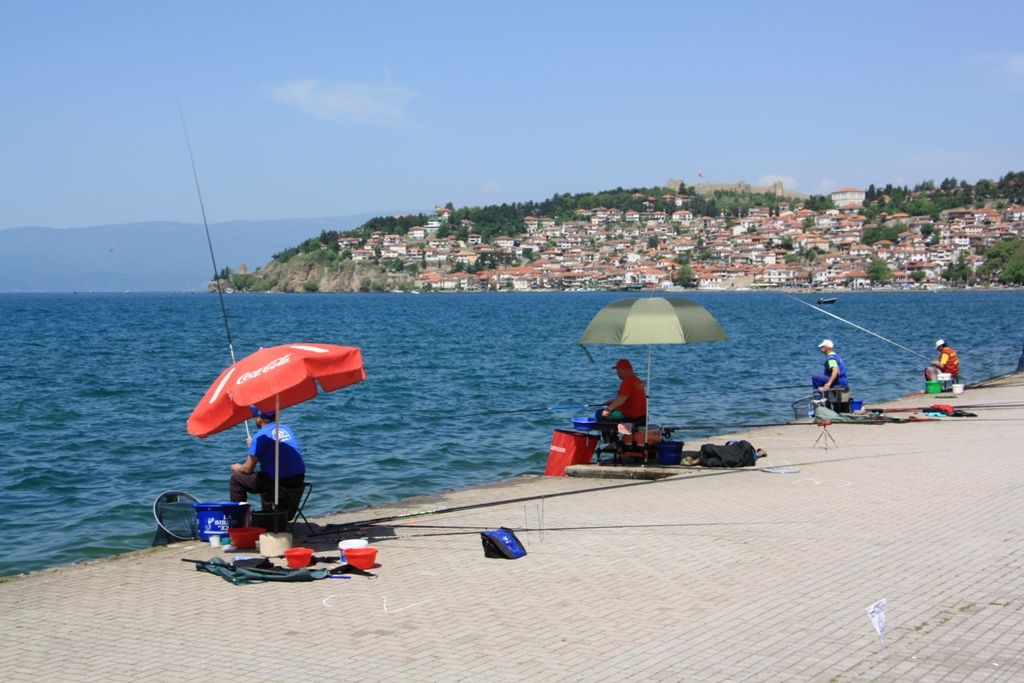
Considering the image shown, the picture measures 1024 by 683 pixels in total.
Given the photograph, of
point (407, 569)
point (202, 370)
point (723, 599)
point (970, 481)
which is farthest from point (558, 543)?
point (202, 370)

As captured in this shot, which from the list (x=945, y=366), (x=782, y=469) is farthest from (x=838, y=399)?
(x=945, y=366)

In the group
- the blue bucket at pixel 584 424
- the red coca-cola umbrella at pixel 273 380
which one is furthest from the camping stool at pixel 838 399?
the red coca-cola umbrella at pixel 273 380

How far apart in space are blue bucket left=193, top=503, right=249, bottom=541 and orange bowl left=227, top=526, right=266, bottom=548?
386 millimetres

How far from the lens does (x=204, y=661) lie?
17.9 ft

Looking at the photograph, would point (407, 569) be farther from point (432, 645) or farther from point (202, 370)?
point (202, 370)

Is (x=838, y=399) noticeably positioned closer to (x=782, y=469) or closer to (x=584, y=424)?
(x=782, y=469)

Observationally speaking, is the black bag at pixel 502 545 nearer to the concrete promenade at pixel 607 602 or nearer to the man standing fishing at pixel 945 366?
the concrete promenade at pixel 607 602

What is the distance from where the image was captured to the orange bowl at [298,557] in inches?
294

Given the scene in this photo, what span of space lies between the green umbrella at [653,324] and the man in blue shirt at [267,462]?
389 cm

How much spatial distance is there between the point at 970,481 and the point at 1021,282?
174 meters

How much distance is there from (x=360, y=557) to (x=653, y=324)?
5.06m

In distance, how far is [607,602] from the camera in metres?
6.49

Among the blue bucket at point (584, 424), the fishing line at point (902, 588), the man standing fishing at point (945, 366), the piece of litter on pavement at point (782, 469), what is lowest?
the man standing fishing at point (945, 366)

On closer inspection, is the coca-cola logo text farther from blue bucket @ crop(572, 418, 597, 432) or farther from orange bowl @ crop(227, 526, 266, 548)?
blue bucket @ crop(572, 418, 597, 432)
